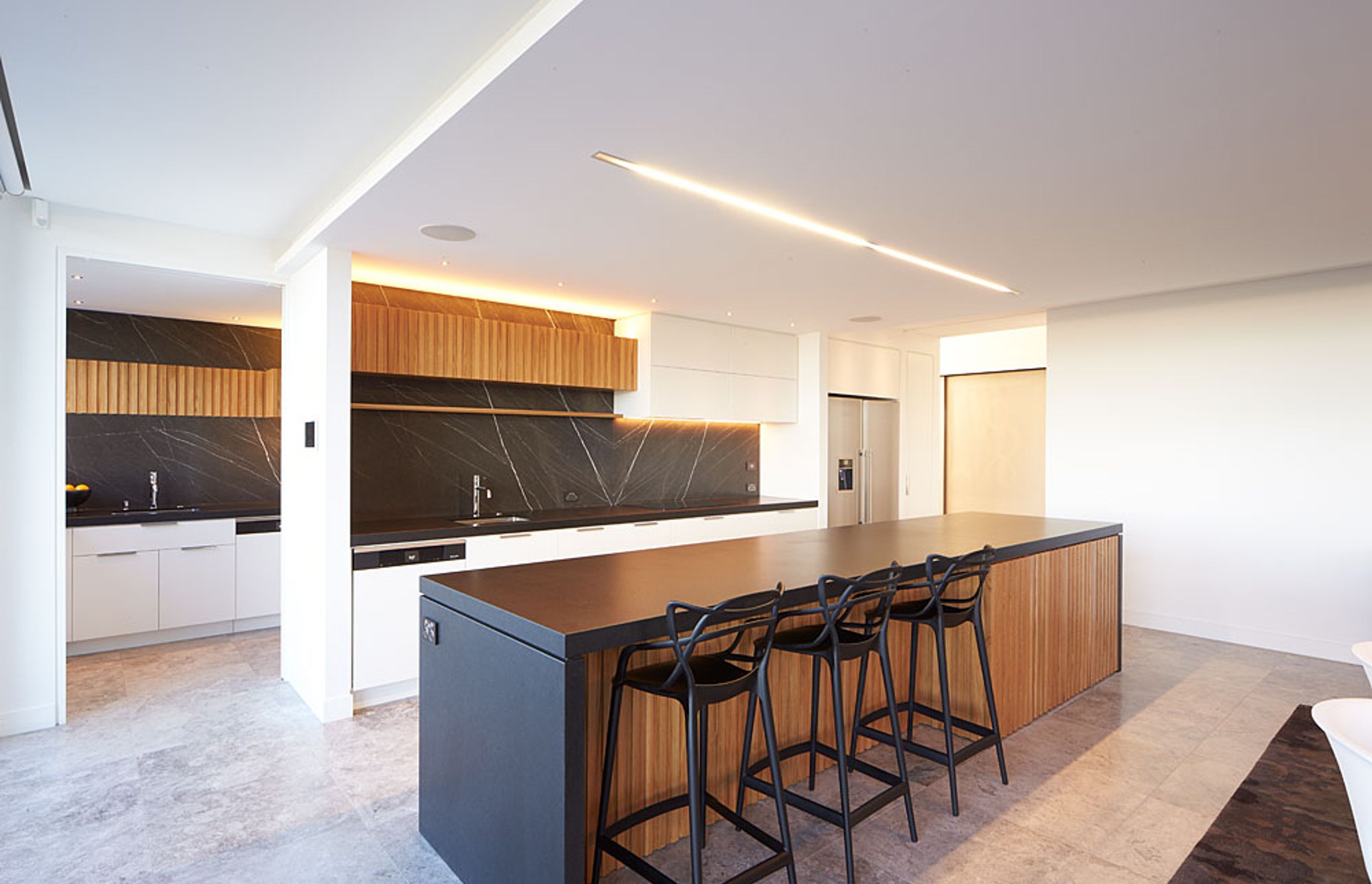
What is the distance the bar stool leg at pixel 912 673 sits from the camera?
2.97 m

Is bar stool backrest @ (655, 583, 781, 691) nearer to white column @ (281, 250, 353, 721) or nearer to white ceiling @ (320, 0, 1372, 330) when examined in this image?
white ceiling @ (320, 0, 1372, 330)

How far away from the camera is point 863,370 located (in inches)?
264

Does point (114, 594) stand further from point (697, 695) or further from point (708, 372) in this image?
point (697, 695)

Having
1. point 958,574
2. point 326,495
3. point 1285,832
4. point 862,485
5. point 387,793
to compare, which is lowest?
point 387,793

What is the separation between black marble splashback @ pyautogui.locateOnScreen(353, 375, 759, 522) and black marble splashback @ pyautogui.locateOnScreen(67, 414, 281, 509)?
165 cm

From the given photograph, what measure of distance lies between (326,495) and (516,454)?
166 centimetres

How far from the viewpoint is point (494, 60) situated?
198 centimetres

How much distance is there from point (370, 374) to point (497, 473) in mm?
1085

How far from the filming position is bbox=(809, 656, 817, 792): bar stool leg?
2.45m

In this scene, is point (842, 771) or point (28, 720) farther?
point (28, 720)

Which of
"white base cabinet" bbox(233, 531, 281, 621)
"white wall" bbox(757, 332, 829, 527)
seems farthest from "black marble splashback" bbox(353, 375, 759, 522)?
"white base cabinet" bbox(233, 531, 281, 621)

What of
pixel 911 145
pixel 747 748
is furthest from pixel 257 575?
pixel 911 145

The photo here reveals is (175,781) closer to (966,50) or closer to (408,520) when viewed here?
(408,520)

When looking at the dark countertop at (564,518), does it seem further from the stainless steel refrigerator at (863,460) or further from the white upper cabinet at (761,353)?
the white upper cabinet at (761,353)
